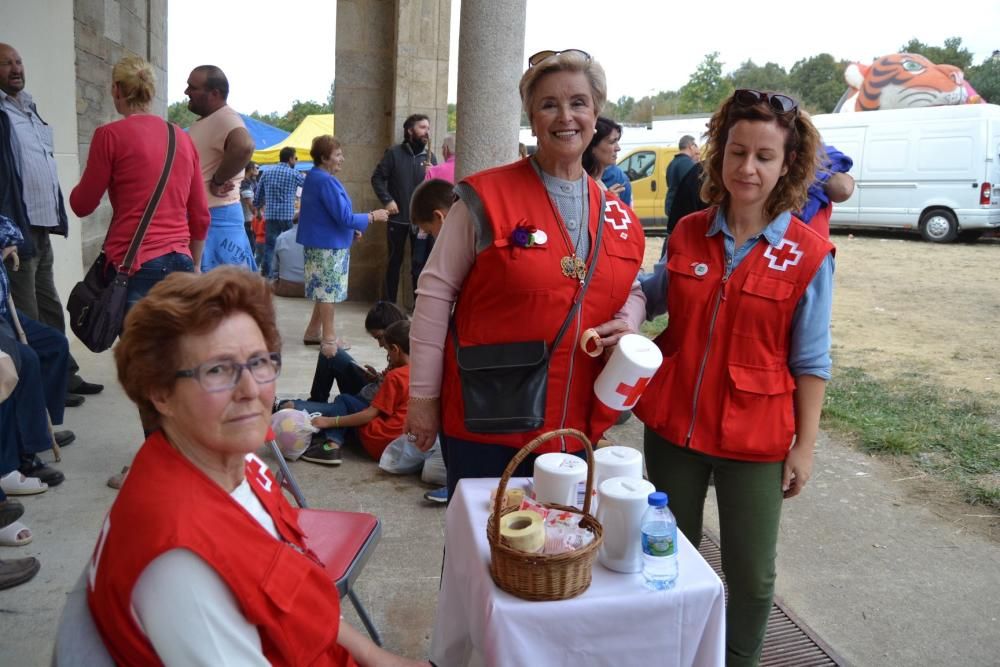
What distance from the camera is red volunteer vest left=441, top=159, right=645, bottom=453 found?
86.4 inches

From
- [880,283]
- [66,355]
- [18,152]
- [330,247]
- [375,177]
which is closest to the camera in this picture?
[66,355]

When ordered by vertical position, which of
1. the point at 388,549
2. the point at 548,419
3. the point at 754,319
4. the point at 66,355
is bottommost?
the point at 388,549

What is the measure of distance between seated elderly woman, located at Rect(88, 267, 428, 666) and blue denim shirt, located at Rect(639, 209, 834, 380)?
1.22 meters

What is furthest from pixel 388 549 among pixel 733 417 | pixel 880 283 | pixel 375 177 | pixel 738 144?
pixel 880 283

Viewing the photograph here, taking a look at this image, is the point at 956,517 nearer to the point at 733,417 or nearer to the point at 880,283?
the point at 733,417

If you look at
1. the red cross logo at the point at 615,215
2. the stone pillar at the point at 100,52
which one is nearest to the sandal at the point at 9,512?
the red cross logo at the point at 615,215

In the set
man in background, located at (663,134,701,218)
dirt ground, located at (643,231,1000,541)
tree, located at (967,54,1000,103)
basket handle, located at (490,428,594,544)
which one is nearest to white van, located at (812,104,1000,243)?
dirt ground, located at (643,231,1000,541)

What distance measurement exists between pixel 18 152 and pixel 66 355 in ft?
4.10

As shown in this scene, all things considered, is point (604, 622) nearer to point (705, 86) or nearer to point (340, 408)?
point (340, 408)

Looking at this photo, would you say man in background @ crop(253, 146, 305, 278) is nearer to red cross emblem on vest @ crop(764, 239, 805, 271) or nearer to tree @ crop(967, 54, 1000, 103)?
red cross emblem on vest @ crop(764, 239, 805, 271)

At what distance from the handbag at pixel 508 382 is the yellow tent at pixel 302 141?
51.4ft

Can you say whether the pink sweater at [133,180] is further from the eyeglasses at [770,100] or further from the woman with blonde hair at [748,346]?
the eyeglasses at [770,100]

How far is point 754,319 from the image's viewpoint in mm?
2205

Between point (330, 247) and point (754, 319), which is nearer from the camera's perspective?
point (754, 319)
